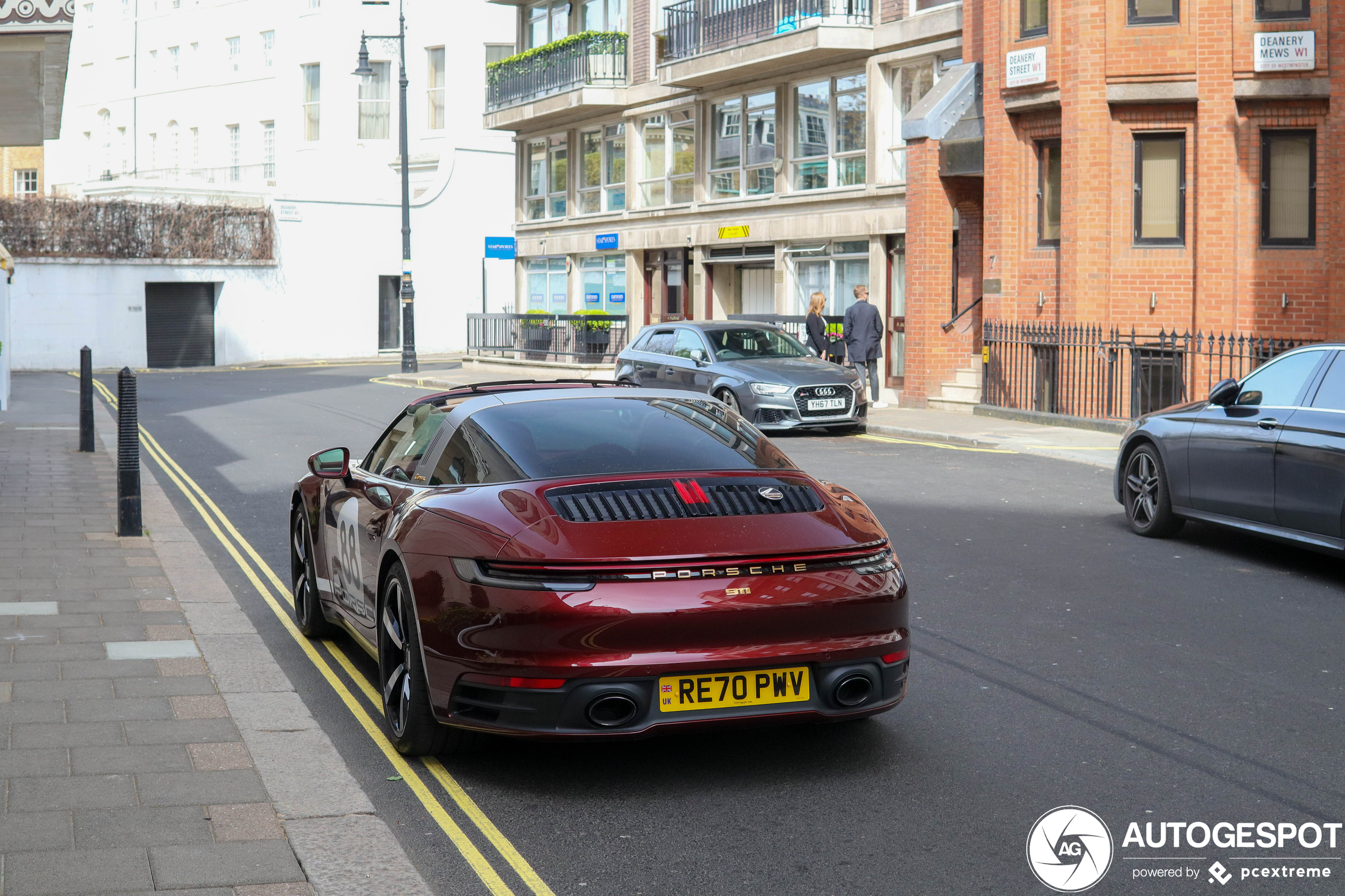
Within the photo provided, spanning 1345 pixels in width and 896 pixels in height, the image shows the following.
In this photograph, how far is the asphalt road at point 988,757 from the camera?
14.1 feet

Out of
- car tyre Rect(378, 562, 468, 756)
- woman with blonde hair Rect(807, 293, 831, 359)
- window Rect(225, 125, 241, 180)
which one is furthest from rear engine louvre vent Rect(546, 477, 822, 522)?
window Rect(225, 125, 241, 180)

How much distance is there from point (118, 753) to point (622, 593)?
1992mm

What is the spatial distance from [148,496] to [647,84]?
2363 centimetres

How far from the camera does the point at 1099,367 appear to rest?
20.5 m

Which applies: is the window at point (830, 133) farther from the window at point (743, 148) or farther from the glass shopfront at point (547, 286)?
the glass shopfront at point (547, 286)

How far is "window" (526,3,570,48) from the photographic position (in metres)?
38.4

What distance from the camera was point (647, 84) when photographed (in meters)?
34.2

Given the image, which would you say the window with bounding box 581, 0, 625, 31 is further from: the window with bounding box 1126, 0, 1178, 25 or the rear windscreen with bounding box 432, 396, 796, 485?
the rear windscreen with bounding box 432, 396, 796, 485

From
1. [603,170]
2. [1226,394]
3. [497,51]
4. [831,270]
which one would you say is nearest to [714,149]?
[831,270]

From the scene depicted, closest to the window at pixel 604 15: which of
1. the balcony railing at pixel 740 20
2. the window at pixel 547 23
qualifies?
the window at pixel 547 23

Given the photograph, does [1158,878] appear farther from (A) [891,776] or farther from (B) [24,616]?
(B) [24,616]

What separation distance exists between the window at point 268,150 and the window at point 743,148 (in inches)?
1139

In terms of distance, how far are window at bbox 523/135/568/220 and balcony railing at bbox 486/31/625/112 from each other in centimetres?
151

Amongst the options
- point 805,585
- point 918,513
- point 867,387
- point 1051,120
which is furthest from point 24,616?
point 867,387
